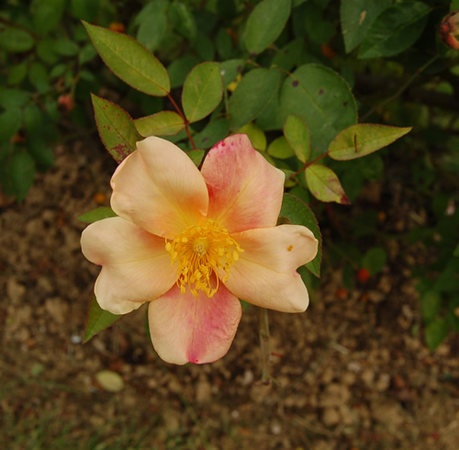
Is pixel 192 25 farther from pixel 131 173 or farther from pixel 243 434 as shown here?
pixel 243 434

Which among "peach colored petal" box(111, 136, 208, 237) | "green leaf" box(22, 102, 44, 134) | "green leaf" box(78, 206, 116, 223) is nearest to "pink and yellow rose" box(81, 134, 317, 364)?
"peach colored petal" box(111, 136, 208, 237)

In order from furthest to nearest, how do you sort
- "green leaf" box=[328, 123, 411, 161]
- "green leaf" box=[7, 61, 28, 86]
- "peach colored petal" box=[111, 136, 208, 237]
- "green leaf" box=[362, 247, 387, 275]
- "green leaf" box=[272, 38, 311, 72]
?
1. "green leaf" box=[362, 247, 387, 275]
2. "green leaf" box=[7, 61, 28, 86]
3. "green leaf" box=[272, 38, 311, 72]
4. "green leaf" box=[328, 123, 411, 161]
5. "peach colored petal" box=[111, 136, 208, 237]

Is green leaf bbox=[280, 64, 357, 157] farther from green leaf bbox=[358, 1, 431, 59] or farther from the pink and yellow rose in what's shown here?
the pink and yellow rose

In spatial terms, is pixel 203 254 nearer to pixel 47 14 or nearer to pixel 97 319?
pixel 97 319

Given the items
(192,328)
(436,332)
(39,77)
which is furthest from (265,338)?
(39,77)

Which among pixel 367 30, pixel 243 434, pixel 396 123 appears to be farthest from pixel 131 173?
pixel 243 434

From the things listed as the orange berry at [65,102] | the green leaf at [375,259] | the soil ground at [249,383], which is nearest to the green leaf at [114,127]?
the orange berry at [65,102]
